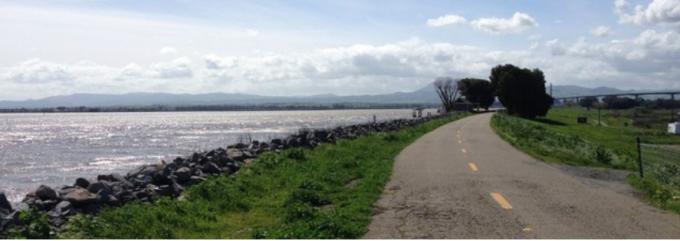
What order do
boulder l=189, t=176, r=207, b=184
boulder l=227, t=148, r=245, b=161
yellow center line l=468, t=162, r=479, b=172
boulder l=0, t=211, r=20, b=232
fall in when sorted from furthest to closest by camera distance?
boulder l=227, t=148, r=245, b=161 < yellow center line l=468, t=162, r=479, b=172 < boulder l=189, t=176, r=207, b=184 < boulder l=0, t=211, r=20, b=232

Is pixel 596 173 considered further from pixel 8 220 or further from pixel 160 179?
pixel 8 220

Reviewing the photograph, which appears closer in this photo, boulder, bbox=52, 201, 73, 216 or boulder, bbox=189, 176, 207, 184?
boulder, bbox=52, 201, 73, 216

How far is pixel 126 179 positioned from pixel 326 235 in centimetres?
848

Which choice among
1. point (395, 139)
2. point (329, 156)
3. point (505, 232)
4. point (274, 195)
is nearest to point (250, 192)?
point (274, 195)

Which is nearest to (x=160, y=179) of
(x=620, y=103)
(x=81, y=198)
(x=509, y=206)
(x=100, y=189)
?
(x=100, y=189)

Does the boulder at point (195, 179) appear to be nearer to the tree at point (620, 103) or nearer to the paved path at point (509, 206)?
the paved path at point (509, 206)

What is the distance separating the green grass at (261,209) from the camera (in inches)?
387

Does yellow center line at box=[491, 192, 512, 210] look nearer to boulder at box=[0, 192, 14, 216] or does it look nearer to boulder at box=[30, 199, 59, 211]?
boulder at box=[30, 199, 59, 211]

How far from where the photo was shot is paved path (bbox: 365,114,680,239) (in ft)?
31.5

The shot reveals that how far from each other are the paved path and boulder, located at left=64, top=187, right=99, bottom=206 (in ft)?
16.6

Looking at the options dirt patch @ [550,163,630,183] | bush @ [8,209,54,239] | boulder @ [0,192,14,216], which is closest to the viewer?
bush @ [8,209,54,239]

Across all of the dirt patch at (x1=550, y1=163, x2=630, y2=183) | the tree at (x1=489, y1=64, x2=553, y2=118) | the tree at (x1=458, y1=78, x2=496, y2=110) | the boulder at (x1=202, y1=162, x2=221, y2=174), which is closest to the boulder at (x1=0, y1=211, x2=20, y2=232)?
the boulder at (x1=202, y1=162, x2=221, y2=174)

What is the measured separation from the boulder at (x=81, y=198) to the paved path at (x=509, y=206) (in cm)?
505

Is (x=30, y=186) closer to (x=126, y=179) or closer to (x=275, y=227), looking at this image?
(x=126, y=179)
